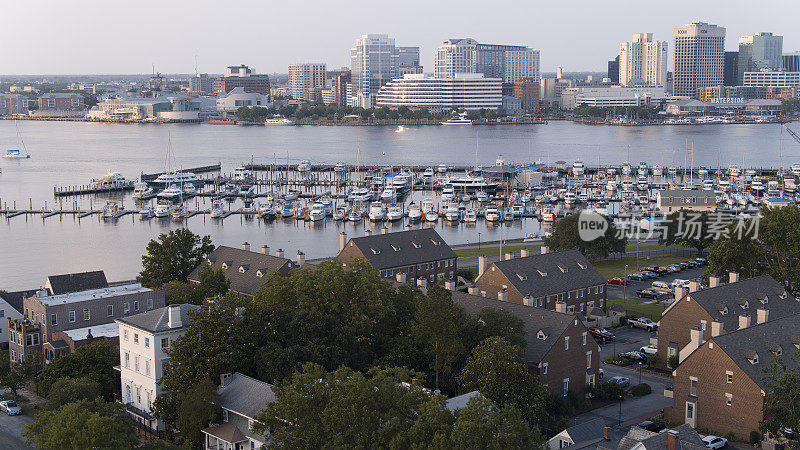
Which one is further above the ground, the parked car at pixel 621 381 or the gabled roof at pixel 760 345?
the gabled roof at pixel 760 345

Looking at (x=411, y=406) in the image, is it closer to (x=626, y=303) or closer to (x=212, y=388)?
(x=212, y=388)

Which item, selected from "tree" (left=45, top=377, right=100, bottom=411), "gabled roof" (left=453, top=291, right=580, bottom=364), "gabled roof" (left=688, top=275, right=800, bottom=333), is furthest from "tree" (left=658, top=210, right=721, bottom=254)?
"tree" (left=45, top=377, right=100, bottom=411)

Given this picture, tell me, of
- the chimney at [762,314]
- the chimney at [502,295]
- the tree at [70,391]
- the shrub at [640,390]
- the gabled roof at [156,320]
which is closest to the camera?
the tree at [70,391]

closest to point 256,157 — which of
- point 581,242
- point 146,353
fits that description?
point 581,242

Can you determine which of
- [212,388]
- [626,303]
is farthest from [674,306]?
[212,388]

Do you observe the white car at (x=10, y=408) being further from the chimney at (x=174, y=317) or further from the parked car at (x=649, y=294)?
the parked car at (x=649, y=294)

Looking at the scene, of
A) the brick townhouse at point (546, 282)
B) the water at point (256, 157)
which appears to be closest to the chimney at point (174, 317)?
the brick townhouse at point (546, 282)

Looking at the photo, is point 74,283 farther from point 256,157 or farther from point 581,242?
point 256,157
